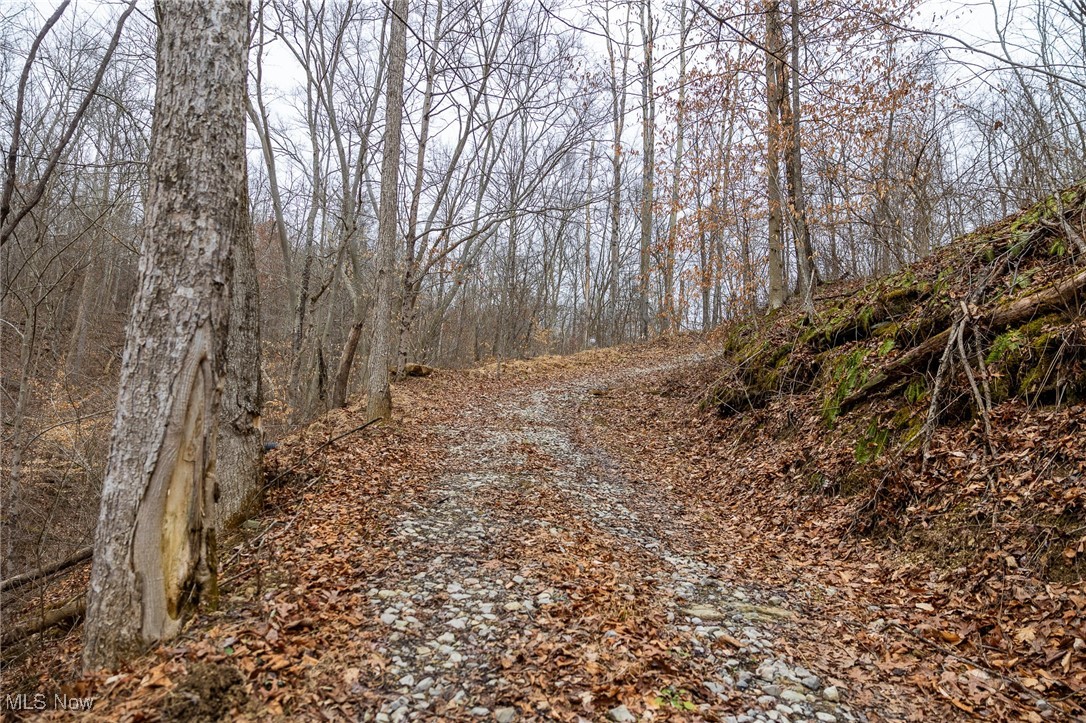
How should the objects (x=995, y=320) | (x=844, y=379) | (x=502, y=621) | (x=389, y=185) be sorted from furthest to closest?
1. (x=389, y=185)
2. (x=844, y=379)
3. (x=995, y=320)
4. (x=502, y=621)

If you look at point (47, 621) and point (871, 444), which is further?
point (871, 444)

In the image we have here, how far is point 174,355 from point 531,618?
9.62ft

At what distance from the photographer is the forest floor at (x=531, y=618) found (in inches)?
120

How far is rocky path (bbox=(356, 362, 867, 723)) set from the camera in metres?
3.07

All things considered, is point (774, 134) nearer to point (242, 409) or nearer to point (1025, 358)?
point (1025, 358)

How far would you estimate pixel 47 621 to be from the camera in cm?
468

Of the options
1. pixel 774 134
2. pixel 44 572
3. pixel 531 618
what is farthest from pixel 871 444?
pixel 44 572

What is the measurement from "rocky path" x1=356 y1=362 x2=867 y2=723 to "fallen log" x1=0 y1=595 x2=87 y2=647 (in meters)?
2.75

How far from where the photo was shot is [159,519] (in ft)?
11.2

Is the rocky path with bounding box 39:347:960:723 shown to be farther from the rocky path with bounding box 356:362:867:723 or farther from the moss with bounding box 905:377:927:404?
the moss with bounding box 905:377:927:404

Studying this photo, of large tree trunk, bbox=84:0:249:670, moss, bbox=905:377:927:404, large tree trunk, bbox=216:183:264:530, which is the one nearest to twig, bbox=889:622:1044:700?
moss, bbox=905:377:927:404

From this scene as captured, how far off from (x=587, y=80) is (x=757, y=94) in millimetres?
3977

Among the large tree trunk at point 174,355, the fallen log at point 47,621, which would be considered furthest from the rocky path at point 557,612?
the fallen log at point 47,621

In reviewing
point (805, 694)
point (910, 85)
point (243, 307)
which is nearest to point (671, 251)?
point (910, 85)
